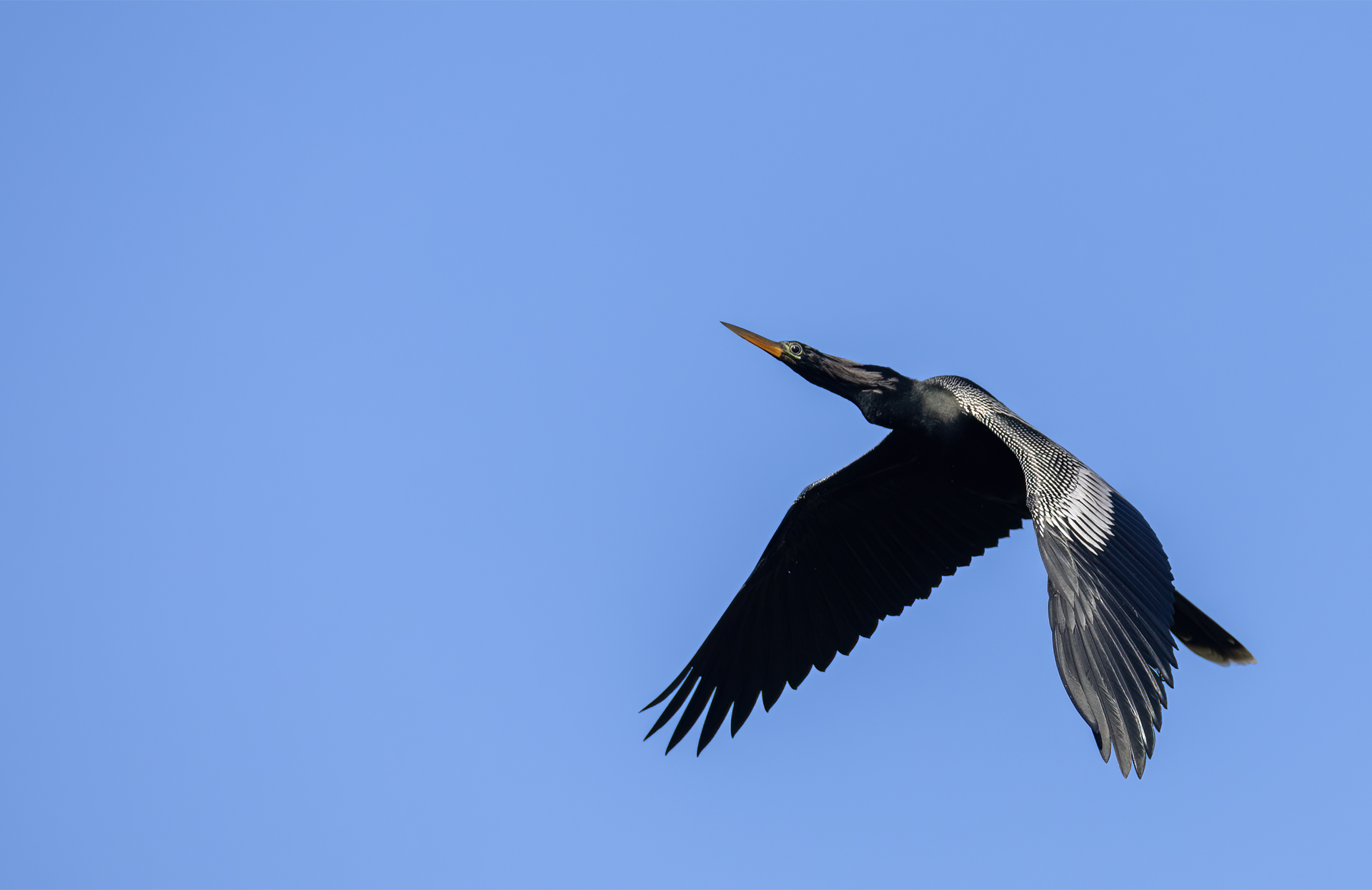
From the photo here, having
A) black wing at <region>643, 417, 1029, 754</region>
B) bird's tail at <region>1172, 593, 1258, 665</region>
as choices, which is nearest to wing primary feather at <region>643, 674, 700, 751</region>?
black wing at <region>643, 417, 1029, 754</region>

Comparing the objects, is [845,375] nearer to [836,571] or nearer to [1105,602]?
[836,571]

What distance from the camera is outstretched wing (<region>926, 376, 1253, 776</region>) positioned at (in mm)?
7453

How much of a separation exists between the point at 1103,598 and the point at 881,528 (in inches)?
153

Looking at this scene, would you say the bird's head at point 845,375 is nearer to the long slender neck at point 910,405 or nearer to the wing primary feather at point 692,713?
the long slender neck at point 910,405

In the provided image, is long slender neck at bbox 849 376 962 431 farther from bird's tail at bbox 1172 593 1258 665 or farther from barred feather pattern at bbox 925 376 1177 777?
bird's tail at bbox 1172 593 1258 665

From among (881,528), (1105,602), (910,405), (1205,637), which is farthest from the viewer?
(881,528)

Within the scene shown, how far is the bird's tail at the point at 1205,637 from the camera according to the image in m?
11.0

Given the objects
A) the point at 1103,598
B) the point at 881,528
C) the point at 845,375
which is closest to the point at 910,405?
the point at 845,375

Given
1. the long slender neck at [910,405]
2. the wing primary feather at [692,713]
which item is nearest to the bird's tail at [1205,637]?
the long slender neck at [910,405]

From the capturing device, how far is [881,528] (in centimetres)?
1180

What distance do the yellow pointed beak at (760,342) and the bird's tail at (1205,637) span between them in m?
3.77

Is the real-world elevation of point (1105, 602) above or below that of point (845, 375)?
below

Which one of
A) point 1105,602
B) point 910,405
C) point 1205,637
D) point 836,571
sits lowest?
point 1105,602

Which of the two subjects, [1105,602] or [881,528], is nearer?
[1105,602]
